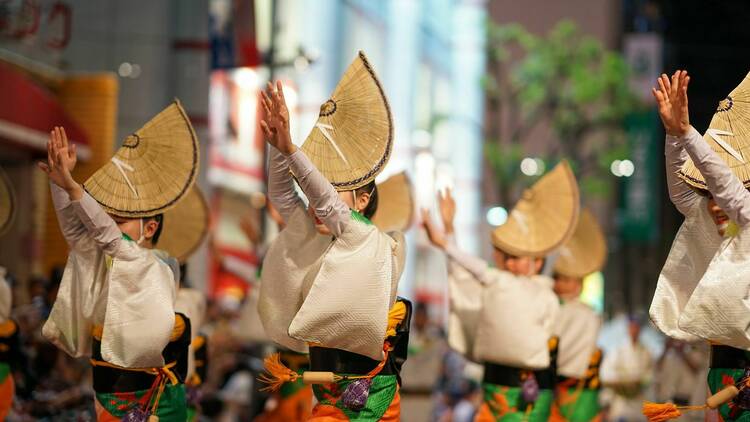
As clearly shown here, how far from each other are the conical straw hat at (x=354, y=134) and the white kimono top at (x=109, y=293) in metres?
1.08

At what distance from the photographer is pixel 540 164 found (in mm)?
35031

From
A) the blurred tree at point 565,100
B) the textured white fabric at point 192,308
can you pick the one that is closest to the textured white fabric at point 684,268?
the textured white fabric at point 192,308

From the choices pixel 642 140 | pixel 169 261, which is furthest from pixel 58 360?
pixel 642 140

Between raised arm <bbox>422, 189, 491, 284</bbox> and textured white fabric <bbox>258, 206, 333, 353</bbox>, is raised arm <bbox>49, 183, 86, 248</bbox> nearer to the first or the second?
textured white fabric <bbox>258, 206, 333, 353</bbox>

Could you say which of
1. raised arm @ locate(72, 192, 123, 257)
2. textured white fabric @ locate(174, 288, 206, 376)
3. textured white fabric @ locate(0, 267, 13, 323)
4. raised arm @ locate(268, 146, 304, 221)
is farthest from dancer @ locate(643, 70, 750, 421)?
textured white fabric @ locate(0, 267, 13, 323)

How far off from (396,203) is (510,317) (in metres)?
1.78

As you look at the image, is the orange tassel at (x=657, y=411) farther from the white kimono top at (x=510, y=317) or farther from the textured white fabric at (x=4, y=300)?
the textured white fabric at (x=4, y=300)

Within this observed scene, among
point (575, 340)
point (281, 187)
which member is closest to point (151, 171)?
point (281, 187)

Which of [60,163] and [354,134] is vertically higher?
[354,134]

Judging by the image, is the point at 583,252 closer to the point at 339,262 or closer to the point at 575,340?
the point at 575,340

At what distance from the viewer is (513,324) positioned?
314 inches

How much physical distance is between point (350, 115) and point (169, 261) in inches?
59.8

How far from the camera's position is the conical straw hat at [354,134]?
19.2 ft

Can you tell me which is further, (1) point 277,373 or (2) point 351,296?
(1) point 277,373
